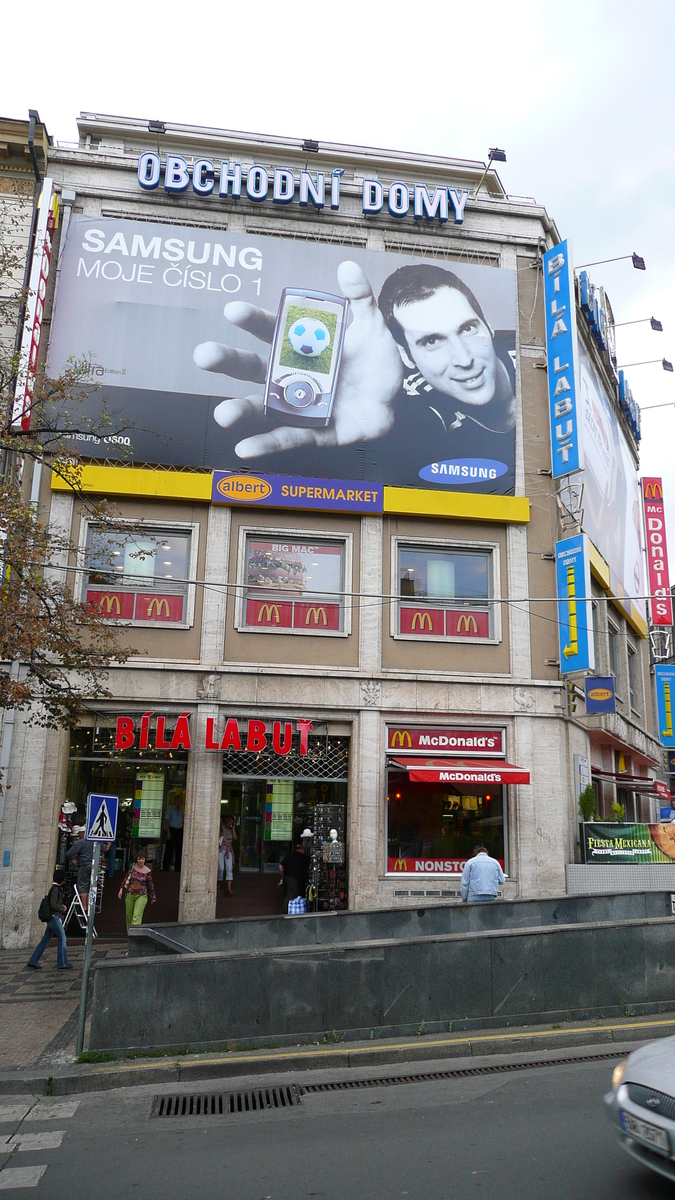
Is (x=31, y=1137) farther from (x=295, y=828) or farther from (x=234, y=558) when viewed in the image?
(x=234, y=558)

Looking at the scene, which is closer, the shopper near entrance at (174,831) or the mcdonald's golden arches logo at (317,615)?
the shopper near entrance at (174,831)

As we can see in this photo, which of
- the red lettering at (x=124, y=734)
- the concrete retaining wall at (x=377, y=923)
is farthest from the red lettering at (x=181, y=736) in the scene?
the concrete retaining wall at (x=377, y=923)

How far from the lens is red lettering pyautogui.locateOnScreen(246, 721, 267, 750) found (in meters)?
17.5

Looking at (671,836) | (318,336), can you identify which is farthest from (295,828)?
(318,336)

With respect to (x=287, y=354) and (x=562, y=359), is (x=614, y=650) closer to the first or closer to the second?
(x=562, y=359)

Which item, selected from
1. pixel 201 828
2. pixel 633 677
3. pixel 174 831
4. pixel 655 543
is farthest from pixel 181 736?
pixel 655 543

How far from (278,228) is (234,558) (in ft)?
26.2

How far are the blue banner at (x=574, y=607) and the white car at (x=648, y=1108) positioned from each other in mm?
12996

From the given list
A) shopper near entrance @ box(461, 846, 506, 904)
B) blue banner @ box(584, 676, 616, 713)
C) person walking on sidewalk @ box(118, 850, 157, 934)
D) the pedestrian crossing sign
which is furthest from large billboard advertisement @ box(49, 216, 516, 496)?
the pedestrian crossing sign

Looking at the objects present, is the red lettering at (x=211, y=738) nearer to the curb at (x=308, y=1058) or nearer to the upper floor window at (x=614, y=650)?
the curb at (x=308, y=1058)

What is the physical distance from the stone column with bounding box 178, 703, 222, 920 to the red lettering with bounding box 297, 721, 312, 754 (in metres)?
1.66

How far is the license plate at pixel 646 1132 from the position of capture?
5.07 meters

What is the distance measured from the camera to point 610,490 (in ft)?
89.4

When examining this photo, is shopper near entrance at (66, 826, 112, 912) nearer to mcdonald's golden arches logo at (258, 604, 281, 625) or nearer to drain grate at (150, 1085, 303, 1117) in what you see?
mcdonald's golden arches logo at (258, 604, 281, 625)
